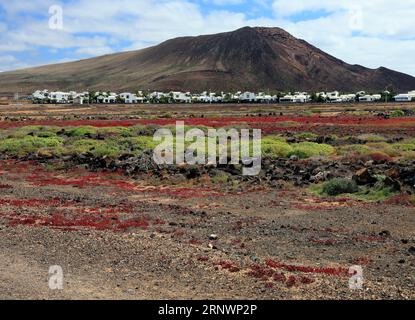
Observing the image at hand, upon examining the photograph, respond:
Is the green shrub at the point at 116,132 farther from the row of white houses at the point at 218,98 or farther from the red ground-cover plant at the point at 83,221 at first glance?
the row of white houses at the point at 218,98

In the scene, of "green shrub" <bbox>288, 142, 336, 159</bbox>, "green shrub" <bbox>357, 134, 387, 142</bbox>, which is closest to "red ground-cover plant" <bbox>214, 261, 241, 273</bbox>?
"green shrub" <bbox>288, 142, 336, 159</bbox>

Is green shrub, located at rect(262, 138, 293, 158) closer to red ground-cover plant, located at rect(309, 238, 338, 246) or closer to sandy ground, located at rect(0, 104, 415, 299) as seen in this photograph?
sandy ground, located at rect(0, 104, 415, 299)

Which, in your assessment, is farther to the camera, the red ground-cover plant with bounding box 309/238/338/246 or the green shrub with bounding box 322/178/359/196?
the green shrub with bounding box 322/178/359/196

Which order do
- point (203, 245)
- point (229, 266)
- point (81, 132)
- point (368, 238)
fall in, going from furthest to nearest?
point (81, 132)
point (368, 238)
point (203, 245)
point (229, 266)

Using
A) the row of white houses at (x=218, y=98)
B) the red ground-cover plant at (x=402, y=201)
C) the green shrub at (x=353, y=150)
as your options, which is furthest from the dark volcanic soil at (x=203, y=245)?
the row of white houses at (x=218, y=98)

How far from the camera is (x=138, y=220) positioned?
18016mm

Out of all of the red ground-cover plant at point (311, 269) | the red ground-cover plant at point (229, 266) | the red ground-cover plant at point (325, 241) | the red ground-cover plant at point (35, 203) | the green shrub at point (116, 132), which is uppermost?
the green shrub at point (116, 132)

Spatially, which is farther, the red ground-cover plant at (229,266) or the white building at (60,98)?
the white building at (60,98)

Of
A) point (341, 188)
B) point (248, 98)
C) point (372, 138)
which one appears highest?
point (248, 98)

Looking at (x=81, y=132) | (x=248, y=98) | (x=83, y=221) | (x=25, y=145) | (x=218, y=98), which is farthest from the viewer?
(x=248, y=98)

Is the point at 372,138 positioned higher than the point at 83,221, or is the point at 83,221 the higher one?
the point at 372,138

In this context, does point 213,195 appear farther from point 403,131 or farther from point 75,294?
point 403,131

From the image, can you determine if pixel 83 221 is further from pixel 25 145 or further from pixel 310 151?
pixel 25 145

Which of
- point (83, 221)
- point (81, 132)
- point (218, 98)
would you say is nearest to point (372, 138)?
point (81, 132)
